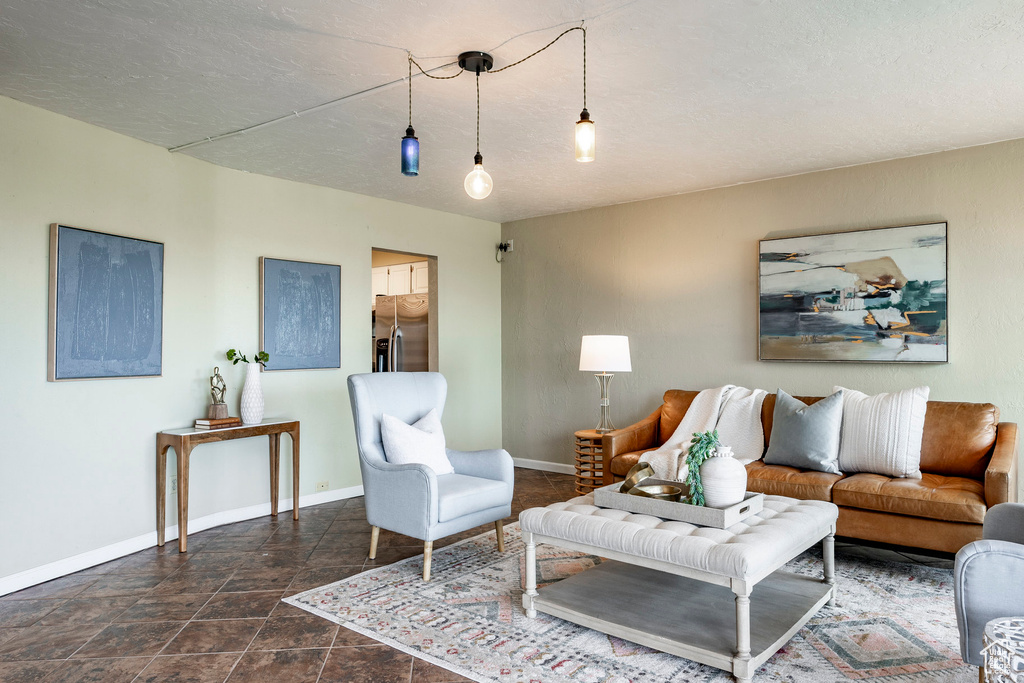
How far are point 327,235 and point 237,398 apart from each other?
1.44 meters

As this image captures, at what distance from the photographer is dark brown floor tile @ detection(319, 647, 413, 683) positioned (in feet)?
7.63

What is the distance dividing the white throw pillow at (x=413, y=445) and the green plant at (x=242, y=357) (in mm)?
1262

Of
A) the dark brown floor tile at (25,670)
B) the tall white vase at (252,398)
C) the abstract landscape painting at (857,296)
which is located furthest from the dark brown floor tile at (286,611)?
the abstract landscape painting at (857,296)

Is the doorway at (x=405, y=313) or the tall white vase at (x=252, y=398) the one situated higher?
the doorway at (x=405, y=313)

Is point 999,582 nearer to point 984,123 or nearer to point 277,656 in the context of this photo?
point 277,656

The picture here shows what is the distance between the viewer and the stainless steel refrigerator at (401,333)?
20.7 ft

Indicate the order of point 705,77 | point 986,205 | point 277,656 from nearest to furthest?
point 277,656 → point 705,77 → point 986,205

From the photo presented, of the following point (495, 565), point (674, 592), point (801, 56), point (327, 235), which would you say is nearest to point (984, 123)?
point (801, 56)

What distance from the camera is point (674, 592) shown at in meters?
2.86

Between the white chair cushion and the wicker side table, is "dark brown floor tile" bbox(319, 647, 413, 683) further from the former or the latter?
the wicker side table

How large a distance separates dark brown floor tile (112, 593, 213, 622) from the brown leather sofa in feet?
9.71

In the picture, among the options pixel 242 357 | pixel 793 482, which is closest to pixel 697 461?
pixel 793 482

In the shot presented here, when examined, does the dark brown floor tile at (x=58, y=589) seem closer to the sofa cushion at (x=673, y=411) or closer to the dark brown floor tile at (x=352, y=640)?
the dark brown floor tile at (x=352, y=640)

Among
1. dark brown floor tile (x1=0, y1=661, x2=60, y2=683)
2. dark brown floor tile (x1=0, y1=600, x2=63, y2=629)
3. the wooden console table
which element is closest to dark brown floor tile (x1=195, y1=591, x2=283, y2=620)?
dark brown floor tile (x1=0, y1=661, x2=60, y2=683)
